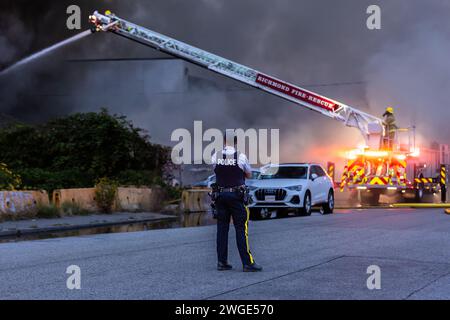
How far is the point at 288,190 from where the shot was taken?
1884 cm

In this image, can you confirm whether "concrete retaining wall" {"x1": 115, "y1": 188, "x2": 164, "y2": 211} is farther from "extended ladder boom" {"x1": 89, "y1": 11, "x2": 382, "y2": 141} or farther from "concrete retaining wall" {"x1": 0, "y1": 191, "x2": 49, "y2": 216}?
"extended ladder boom" {"x1": 89, "y1": 11, "x2": 382, "y2": 141}

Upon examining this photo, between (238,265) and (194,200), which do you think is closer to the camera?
(238,265)

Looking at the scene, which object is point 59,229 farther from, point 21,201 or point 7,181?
point 7,181

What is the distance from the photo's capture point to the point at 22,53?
3064 centimetres

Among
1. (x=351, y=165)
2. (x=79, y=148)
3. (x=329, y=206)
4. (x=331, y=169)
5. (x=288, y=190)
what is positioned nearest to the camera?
(x=288, y=190)

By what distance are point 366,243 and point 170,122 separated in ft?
69.5

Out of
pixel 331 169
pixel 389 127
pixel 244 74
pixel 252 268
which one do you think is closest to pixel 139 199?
pixel 244 74

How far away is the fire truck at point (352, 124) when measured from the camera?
25.6 m

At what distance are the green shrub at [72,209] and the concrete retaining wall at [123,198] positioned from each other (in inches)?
5.0

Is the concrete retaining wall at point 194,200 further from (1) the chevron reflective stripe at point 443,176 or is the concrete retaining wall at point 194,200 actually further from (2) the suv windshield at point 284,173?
(1) the chevron reflective stripe at point 443,176

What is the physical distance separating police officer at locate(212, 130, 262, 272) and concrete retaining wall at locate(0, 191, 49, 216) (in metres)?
10.6

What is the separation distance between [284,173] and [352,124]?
7.29 metres
